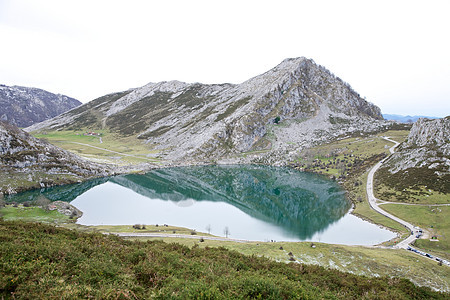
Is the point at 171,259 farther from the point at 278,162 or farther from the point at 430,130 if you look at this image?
the point at 278,162

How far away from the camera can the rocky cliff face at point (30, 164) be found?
85.9 m

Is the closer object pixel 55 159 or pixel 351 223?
pixel 351 223

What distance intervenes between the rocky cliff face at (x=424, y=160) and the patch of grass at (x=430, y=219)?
12.2 m

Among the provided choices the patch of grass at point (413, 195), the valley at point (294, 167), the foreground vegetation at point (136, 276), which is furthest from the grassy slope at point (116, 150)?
the foreground vegetation at point (136, 276)

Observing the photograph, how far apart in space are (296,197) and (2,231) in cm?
8978

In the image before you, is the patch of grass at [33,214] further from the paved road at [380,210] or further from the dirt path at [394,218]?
the paved road at [380,210]

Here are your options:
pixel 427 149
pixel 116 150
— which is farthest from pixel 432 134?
pixel 116 150

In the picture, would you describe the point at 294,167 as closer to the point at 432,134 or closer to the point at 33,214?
the point at 432,134

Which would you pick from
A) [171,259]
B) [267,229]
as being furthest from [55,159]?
[171,259]

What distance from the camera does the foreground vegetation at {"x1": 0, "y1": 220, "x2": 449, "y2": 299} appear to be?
11.3 meters

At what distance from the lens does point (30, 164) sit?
304ft

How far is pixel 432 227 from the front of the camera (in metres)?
57.8

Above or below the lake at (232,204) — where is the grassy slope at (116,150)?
above

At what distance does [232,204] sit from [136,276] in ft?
242
